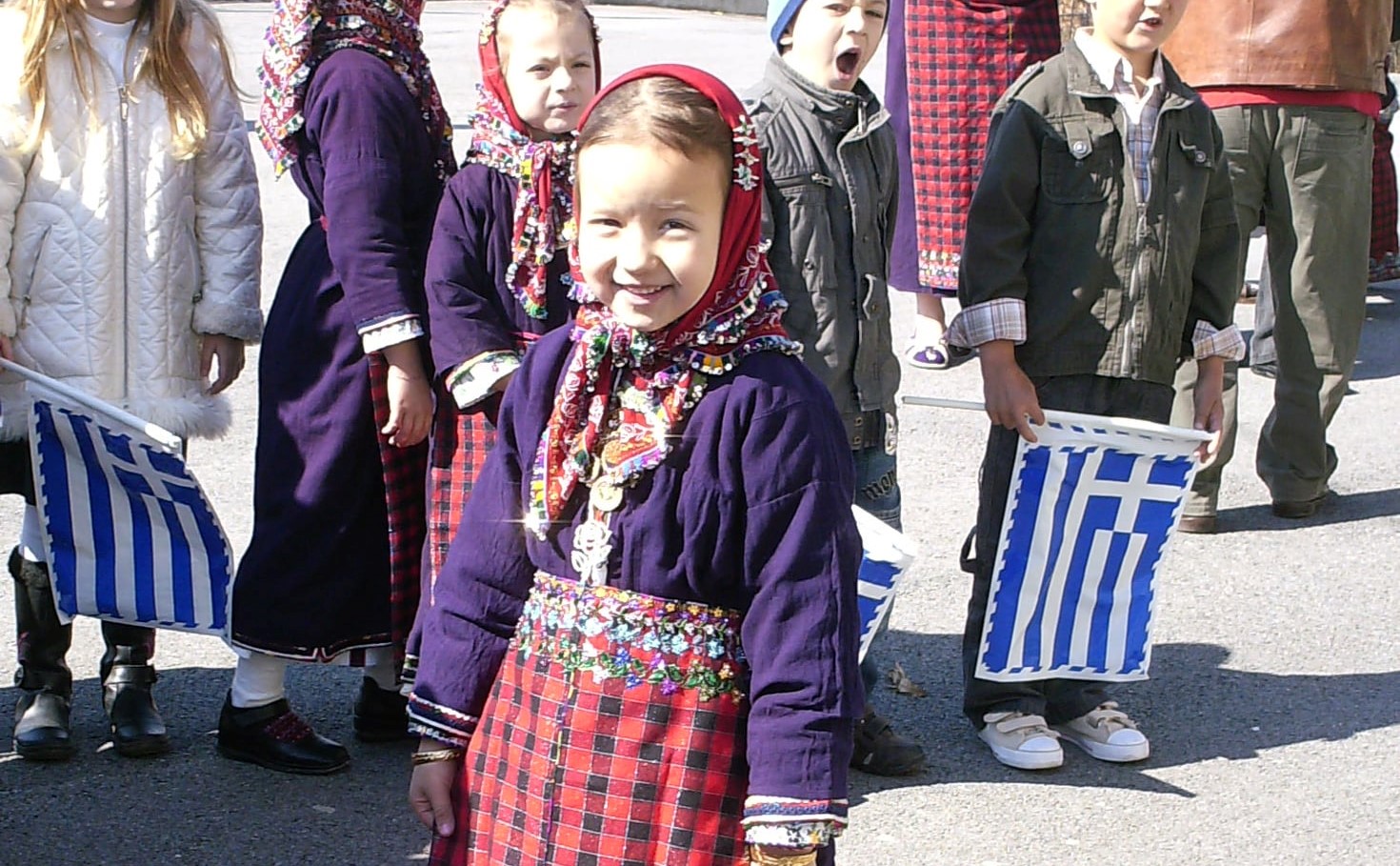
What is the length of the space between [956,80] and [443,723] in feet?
15.1

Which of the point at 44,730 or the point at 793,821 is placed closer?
the point at 793,821

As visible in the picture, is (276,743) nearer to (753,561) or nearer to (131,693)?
(131,693)

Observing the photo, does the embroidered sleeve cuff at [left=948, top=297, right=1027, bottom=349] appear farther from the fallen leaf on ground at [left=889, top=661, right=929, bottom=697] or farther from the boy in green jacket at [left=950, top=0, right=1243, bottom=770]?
the fallen leaf on ground at [left=889, top=661, right=929, bottom=697]

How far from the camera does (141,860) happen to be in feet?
11.1

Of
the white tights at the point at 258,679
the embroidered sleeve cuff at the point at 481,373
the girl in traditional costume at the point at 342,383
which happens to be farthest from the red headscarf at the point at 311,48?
the white tights at the point at 258,679

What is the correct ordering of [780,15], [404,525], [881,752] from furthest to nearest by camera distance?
1. [881,752]
2. [404,525]
3. [780,15]

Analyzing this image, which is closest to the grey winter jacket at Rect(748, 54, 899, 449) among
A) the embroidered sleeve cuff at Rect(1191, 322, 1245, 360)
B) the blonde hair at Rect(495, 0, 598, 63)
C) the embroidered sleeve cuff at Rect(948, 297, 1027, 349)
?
the embroidered sleeve cuff at Rect(948, 297, 1027, 349)

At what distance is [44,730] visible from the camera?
3719 mm

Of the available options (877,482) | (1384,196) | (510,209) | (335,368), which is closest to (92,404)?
(335,368)

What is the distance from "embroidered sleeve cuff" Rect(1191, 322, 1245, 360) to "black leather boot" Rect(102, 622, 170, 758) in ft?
7.80

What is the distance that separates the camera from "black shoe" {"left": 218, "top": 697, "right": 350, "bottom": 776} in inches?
147

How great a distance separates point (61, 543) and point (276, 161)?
90 centimetres

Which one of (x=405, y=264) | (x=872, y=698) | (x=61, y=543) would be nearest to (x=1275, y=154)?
(x=872, y=698)

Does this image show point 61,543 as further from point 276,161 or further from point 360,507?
point 276,161
